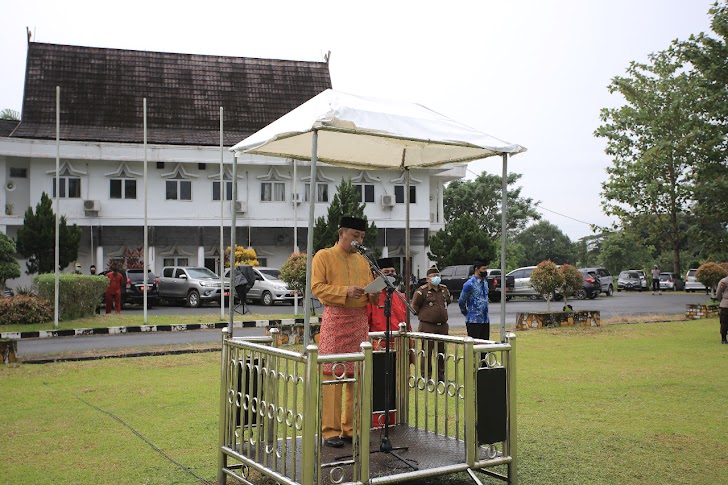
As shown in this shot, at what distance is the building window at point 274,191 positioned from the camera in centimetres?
3891

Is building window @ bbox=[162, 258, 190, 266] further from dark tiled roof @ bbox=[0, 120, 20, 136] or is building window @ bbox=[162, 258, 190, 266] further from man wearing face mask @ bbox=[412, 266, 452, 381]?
man wearing face mask @ bbox=[412, 266, 452, 381]

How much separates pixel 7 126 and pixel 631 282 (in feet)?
123

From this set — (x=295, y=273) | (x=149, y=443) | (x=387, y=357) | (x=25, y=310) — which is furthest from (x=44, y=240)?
(x=387, y=357)

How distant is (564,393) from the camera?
1037cm

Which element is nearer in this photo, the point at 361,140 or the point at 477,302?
the point at 361,140

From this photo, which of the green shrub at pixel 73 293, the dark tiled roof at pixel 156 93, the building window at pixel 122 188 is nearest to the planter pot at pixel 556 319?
the green shrub at pixel 73 293

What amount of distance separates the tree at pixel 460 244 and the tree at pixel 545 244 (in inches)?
1366

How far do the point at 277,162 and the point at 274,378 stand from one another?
32.8 meters

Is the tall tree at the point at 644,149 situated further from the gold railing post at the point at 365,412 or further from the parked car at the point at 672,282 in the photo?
the gold railing post at the point at 365,412

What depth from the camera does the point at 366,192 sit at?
40.3m

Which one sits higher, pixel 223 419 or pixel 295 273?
pixel 295 273

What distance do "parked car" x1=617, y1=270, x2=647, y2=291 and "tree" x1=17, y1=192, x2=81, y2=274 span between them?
109 ft

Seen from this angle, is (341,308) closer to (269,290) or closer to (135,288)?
(269,290)

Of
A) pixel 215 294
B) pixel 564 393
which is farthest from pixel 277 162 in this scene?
pixel 564 393
